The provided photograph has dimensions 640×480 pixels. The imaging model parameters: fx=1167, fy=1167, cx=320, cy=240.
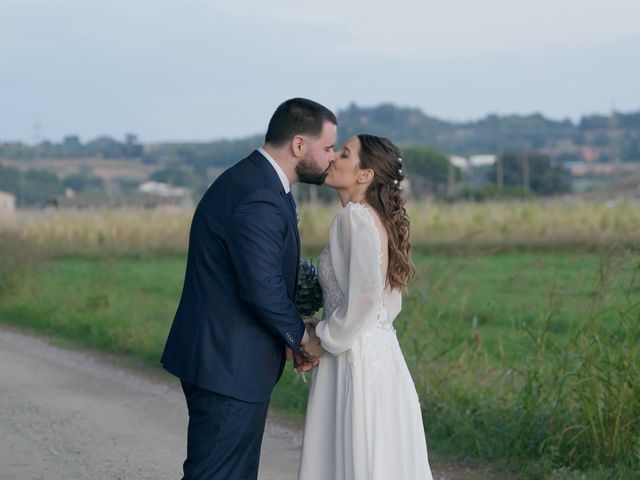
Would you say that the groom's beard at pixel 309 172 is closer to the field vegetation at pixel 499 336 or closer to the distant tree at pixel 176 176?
the field vegetation at pixel 499 336

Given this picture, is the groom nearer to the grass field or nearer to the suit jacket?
the suit jacket

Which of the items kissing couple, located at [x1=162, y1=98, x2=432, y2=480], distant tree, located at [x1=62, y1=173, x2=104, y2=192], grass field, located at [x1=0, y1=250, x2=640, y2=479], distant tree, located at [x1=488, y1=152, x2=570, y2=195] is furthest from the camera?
distant tree, located at [x1=62, y1=173, x2=104, y2=192]

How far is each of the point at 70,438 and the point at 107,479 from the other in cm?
146

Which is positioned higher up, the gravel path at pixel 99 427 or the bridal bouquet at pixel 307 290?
the bridal bouquet at pixel 307 290

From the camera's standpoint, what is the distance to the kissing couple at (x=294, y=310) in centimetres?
505

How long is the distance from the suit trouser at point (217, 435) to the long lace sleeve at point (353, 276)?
19.0 inches

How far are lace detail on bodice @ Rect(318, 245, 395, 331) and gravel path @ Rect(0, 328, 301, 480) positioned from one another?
2743 millimetres

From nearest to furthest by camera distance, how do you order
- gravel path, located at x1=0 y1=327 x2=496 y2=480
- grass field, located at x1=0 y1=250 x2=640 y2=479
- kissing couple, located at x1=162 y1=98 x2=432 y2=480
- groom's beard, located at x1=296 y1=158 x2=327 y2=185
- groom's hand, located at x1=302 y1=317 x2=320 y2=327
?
kissing couple, located at x1=162 y1=98 x2=432 y2=480
groom's beard, located at x1=296 y1=158 x2=327 y2=185
groom's hand, located at x1=302 y1=317 x2=320 y2=327
grass field, located at x1=0 y1=250 x2=640 y2=479
gravel path, located at x1=0 y1=327 x2=496 y2=480

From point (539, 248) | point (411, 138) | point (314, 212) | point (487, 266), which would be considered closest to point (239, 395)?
point (487, 266)

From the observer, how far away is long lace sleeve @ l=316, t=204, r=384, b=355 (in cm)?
507

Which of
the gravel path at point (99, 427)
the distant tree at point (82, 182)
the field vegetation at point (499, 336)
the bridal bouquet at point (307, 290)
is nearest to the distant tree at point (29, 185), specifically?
the distant tree at point (82, 182)

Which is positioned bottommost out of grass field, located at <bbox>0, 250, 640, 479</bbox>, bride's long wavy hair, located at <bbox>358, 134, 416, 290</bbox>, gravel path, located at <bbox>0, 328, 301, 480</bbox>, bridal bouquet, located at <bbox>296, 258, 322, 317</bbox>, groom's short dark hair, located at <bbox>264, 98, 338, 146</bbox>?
gravel path, located at <bbox>0, 328, 301, 480</bbox>

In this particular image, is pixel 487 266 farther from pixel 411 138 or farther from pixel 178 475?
pixel 411 138

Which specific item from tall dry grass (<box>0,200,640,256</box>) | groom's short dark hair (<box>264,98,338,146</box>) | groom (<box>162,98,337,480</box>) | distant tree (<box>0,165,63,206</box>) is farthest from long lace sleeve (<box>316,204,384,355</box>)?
distant tree (<box>0,165,63,206</box>)
